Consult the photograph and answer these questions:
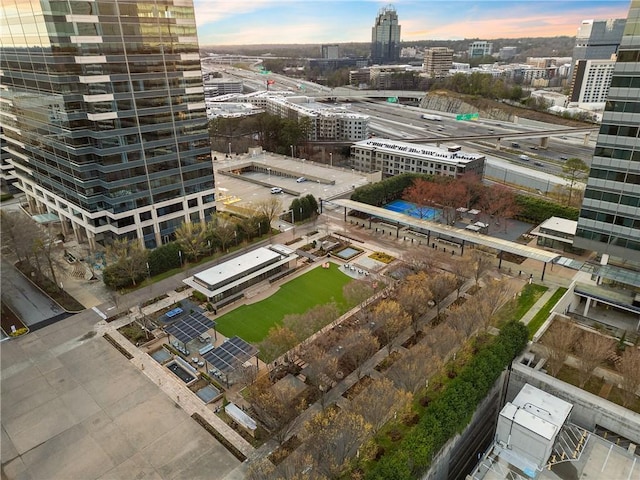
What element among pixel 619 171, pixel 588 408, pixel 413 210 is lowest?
pixel 588 408

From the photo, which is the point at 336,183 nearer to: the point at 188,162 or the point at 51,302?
the point at 188,162

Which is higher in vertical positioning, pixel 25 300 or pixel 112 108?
pixel 112 108

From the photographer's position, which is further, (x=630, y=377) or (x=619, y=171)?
(x=619, y=171)

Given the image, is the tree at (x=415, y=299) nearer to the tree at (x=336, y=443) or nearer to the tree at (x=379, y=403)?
the tree at (x=379, y=403)

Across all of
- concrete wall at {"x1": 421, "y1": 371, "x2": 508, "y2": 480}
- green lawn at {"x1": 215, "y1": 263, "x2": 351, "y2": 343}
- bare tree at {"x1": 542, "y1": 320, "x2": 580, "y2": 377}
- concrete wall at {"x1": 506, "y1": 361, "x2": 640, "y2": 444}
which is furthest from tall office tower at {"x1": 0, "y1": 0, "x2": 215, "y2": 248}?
concrete wall at {"x1": 506, "y1": 361, "x2": 640, "y2": 444}

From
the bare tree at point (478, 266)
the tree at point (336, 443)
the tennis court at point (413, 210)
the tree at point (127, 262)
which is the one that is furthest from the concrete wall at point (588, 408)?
the tree at point (127, 262)

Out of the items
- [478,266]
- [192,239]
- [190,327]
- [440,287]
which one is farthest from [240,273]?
[478,266]

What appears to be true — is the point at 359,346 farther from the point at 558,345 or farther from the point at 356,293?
the point at 558,345
